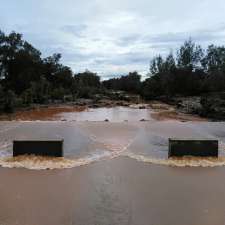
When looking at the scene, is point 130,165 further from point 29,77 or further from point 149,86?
point 149,86

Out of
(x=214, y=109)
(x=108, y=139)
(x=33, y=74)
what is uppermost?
(x=33, y=74)

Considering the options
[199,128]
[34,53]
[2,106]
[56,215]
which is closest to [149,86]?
[34,53]

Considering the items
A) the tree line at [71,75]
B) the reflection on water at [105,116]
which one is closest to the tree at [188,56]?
the tree line at [71,75]

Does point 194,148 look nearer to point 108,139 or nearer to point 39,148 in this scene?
point 108,139

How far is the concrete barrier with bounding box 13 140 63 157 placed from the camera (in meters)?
6.23

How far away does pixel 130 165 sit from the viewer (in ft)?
19.4

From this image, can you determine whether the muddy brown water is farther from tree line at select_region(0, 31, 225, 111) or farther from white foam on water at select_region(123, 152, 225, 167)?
tree line at select_region(0, 31, 225, 111)

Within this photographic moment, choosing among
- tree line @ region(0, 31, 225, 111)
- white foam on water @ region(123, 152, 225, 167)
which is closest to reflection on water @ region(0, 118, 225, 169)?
white foam on water @ region(123, 152, 225, 167)

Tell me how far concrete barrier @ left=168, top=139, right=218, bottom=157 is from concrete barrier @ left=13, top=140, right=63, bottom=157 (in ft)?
6.60

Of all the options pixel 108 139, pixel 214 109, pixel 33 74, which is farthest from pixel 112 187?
pixel 33 74

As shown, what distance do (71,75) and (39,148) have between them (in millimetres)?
31888

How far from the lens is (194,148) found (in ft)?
20.9

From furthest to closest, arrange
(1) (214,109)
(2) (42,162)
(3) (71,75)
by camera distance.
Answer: (3) (71,75), (1) (214,109), (2) (42,162)

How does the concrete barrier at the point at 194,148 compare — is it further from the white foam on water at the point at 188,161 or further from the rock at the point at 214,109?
the rock at the point at 214,109
